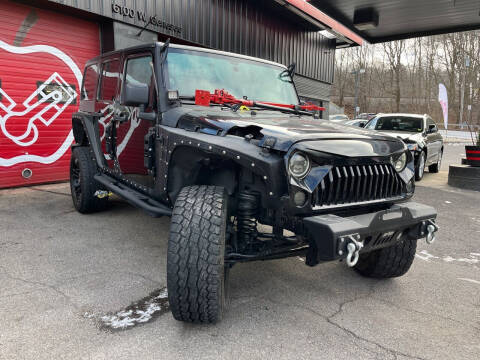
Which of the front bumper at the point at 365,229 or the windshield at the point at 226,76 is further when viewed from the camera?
the windshield at the point at 226,76

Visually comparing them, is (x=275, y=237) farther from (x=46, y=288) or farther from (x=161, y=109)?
(x=46, y=288)

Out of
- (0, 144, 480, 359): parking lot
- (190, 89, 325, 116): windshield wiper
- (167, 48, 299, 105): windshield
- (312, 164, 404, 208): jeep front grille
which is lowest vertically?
(0, 144, 480, 359): parking lot

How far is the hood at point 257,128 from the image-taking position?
2475 millimetres

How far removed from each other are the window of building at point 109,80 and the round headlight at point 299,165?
266 cm

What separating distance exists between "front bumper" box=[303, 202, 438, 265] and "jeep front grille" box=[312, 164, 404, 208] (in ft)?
0.38

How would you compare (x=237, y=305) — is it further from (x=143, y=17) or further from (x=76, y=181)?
(x=143, y=17)

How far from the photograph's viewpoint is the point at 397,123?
10375 millimetres

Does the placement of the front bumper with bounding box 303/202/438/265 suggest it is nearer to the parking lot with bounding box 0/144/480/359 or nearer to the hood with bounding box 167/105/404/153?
the hood with bounding box 167/105/404/153

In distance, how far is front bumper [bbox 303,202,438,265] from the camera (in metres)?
2.25

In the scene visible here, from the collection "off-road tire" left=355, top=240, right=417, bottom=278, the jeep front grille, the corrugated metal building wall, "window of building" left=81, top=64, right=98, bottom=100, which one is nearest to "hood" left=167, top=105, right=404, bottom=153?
the jeep front grille

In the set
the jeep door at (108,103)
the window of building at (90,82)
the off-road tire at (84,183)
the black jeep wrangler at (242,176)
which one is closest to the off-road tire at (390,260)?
the black jeep wrangler at (242,176)

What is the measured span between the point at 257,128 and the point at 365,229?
37.9 inches

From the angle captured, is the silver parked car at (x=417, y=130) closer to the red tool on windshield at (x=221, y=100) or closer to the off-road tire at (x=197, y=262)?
the red tool on windshield at (x=221, y=100)

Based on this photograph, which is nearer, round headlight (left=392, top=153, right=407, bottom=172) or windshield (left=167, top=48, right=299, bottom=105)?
round headlight (left=392, top=153, right=407, bottom=172)
